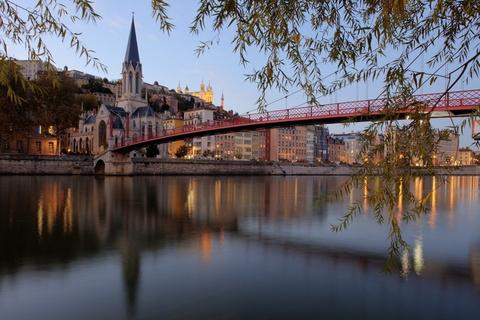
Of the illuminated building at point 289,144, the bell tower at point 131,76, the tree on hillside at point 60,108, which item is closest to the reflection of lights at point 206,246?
the tree on hillside at point 60,108

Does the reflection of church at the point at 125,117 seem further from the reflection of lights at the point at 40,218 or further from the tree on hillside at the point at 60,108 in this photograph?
the reflection of lights at the point at 40,218

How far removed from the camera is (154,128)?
269 ft

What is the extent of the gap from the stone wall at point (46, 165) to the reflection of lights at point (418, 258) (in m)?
50.7

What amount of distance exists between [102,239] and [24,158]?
45.9 meters

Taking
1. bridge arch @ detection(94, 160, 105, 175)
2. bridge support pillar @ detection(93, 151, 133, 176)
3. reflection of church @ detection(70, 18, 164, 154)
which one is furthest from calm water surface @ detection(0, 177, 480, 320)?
reflection of church @ detection(70, 18, 164, 154)

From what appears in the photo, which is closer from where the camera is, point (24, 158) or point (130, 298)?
point (130, 298)

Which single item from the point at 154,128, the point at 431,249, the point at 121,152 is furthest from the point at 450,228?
the point at 154,128

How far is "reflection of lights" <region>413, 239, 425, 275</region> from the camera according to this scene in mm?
10415

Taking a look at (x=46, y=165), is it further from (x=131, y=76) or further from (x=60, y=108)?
(x=131, y=76)

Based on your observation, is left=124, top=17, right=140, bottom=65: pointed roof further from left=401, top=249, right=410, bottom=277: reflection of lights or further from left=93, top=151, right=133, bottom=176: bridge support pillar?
left=401, top=249, right=410, bottom=277: reflection of lights

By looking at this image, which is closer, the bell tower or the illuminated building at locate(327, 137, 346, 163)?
the bell tower

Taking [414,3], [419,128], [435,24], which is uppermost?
[414,3]

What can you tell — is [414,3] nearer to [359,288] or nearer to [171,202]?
[359,288]

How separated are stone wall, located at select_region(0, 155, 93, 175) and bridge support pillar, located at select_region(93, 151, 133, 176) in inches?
45.5
